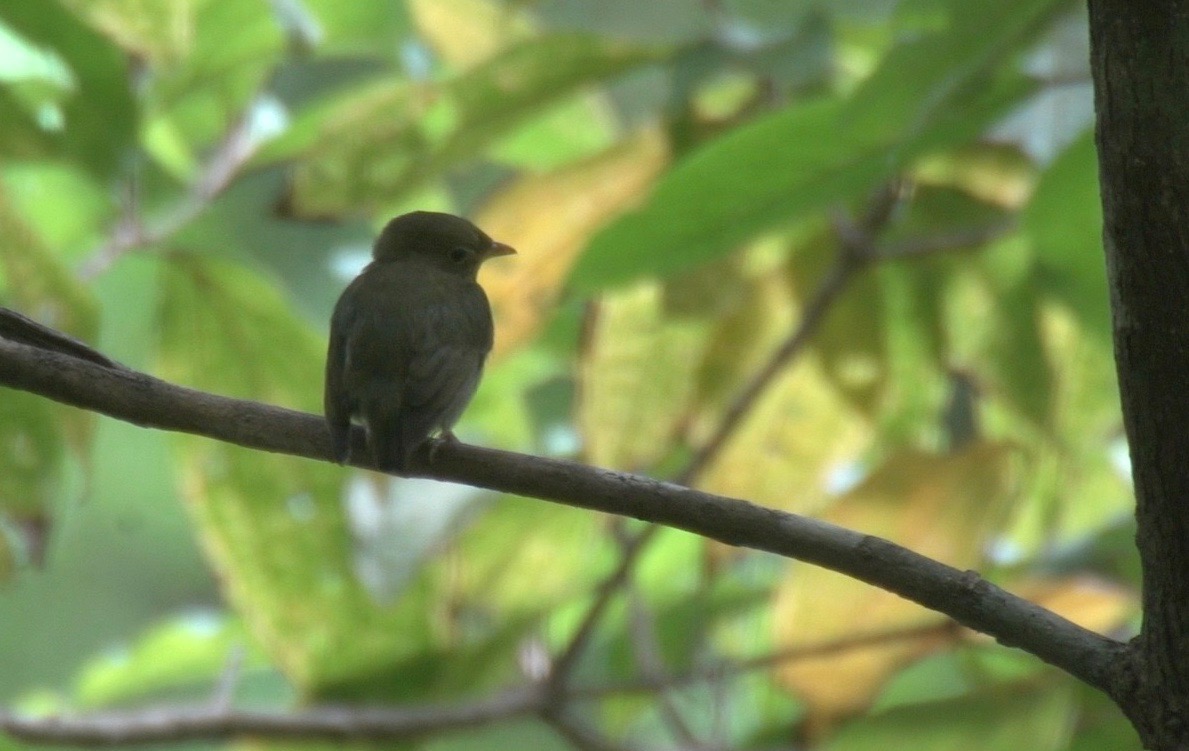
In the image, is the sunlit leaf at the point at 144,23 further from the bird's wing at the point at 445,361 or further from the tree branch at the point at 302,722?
the tree branch at the point at 302,722

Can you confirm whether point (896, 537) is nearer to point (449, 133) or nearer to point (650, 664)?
point (650, 664)

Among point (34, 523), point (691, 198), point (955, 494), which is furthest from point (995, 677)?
point (34, 523)

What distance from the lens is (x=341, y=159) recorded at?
3947 millimetres

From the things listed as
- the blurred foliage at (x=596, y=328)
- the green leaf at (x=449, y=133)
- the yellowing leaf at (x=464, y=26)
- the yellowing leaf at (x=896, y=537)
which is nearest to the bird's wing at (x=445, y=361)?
the blurred foliage at (x=596, y=328)

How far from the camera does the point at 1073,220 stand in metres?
3.37

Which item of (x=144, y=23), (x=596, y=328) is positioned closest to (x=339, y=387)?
(x=144, y=23)

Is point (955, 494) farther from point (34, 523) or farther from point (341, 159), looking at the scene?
point (34, 523)

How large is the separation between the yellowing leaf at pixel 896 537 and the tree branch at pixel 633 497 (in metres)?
1.76

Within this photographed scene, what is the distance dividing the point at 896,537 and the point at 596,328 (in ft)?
3.21

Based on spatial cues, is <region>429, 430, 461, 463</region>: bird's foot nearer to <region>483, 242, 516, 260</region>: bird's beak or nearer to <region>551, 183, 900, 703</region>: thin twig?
<region>551, 183, 900, 703</region>: thin twig

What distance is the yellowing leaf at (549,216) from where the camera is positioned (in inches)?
156

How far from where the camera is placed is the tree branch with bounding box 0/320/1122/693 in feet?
6.29

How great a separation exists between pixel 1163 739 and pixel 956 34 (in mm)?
1575

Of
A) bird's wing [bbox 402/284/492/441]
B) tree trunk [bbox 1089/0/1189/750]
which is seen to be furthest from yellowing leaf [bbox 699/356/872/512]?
tree trunk [bbox 1089/0/1189/750]
